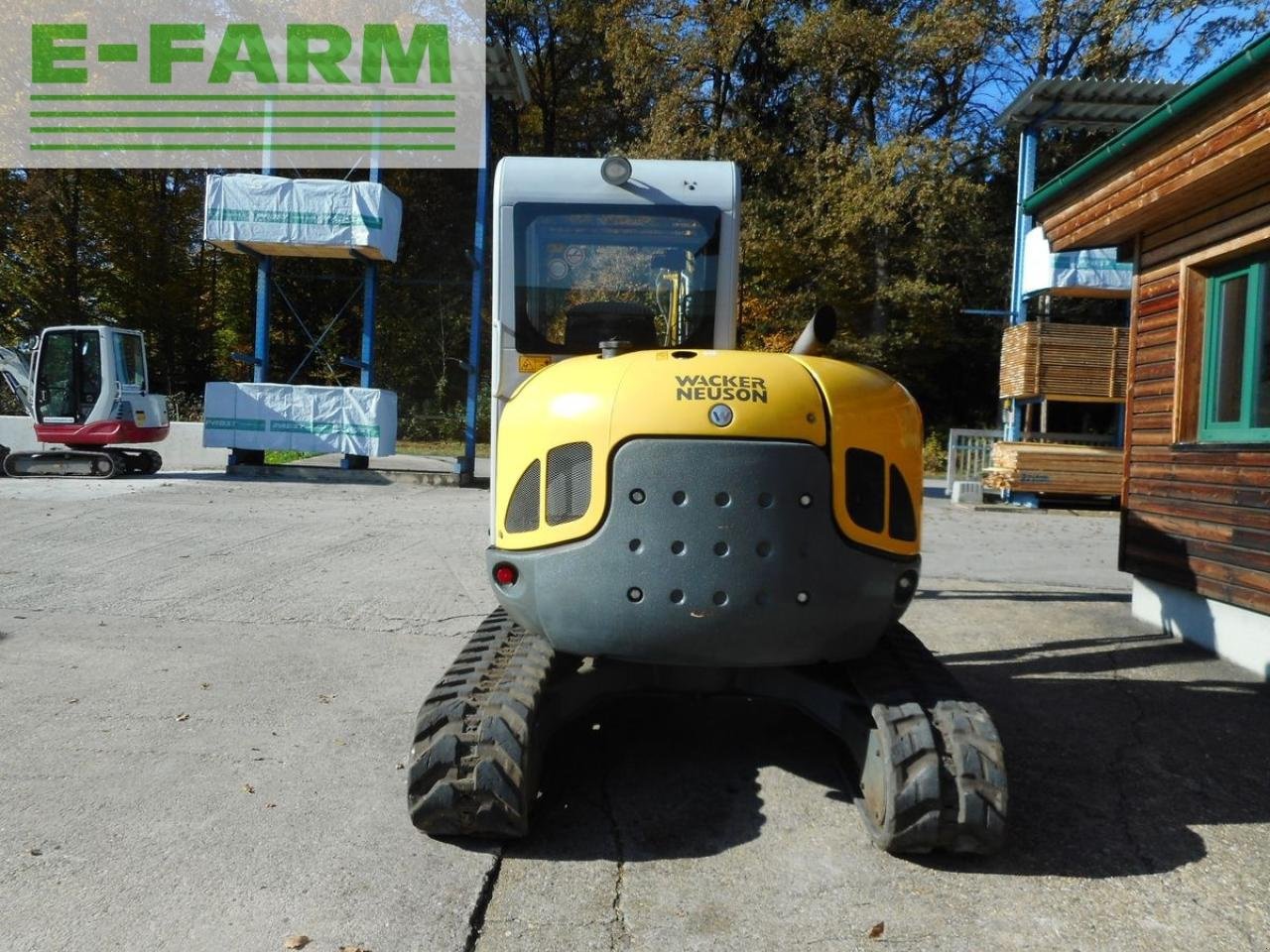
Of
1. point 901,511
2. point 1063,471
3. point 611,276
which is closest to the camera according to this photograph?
point 901,511

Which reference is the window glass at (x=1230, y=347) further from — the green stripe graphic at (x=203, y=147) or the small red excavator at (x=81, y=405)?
the green stripe graphic at (x=203, y=147)

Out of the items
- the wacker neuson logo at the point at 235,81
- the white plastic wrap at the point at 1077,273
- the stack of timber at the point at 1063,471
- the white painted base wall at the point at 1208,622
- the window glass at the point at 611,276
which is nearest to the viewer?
the window glass at the point at 611,276

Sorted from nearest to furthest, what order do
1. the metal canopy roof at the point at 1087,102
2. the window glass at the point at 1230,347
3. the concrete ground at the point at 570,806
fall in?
1. the concrete ground at the point at 570,806
2. the window glass at the point at 1230,347
3. the metal canopy roof at the point at 1087,102

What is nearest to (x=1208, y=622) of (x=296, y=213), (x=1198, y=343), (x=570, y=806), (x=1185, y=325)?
(x=1198, y=343)

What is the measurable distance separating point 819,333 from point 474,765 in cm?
204

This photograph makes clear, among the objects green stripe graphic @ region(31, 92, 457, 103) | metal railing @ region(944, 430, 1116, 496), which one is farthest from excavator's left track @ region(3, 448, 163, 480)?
metal railing @ region(944, 430, 1116, 496)

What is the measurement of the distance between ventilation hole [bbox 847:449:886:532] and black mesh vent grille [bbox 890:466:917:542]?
55mm

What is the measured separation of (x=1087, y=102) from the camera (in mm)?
18203

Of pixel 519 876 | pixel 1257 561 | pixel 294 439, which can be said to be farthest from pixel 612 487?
pixel 294 439

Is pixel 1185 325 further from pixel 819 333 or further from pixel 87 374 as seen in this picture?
pixel 87 374

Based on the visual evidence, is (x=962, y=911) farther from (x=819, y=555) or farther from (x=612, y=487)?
(x=612, y=487)

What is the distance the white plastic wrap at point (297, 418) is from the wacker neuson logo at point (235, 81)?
7.76 meters

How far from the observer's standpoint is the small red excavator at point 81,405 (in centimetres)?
1911

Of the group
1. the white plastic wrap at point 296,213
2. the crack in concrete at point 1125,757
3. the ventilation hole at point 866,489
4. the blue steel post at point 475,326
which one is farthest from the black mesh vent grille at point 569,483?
the white plastic wrap at point 296,213
